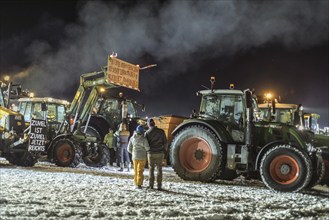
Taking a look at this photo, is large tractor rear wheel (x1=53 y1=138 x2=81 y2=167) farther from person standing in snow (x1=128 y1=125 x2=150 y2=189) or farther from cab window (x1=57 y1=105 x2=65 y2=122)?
person standing in snow (x1=128 y1=125 x2=150 y2=189)

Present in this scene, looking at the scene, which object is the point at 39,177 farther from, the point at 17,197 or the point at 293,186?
the point at 293,186

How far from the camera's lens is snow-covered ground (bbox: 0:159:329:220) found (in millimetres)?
5781

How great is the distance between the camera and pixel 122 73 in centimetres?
1468

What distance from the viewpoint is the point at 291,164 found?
367 inches

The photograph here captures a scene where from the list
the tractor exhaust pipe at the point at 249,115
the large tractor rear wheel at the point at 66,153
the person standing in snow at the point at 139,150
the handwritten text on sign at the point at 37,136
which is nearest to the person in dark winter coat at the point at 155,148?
the person standing in snow at the point at 139,150

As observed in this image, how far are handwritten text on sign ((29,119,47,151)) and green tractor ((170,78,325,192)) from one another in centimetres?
439

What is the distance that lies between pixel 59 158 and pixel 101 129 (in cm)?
261

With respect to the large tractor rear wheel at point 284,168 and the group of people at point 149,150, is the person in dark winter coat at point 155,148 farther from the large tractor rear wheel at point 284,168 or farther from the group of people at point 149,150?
the large tractor rear wheel at point 284,168

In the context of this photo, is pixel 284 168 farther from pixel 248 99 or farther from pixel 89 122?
pixel 89 122

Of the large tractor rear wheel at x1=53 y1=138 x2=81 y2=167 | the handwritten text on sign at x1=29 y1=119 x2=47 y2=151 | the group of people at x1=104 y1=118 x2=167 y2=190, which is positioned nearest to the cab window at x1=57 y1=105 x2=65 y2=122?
the large tractor rear wheel at x1=53 y1=138 x2=81 y2=167

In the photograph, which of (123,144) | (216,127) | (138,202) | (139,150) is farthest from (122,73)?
(138,202)

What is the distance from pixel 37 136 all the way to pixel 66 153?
52.4 inches

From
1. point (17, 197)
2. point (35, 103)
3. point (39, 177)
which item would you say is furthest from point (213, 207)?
point (35, 103)

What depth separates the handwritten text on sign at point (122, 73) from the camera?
46.3ft
